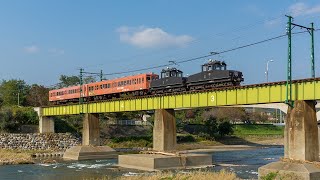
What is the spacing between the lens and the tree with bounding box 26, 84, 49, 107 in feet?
391

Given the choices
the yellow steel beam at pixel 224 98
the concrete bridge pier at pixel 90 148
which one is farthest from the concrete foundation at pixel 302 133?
the concrete bridge pier at pixel 90 148

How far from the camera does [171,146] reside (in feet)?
160

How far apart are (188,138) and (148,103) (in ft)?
132

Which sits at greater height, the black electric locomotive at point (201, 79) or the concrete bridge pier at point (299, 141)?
the black electric locomotive at point (201, 79)

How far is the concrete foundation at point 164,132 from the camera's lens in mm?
48062

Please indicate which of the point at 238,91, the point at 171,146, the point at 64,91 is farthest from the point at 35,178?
the point at 64,91

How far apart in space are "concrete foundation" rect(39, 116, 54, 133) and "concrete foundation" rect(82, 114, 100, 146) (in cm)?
1622

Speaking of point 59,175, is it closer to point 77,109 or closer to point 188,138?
point 77,109

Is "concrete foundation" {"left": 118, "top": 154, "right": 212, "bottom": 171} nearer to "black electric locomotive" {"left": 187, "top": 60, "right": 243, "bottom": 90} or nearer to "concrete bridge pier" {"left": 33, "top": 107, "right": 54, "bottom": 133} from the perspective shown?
"black electric locomotive" {"left": 187, "top": 60, "right": 243, "bottom": 90}

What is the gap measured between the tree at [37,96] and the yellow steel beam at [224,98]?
60.7 meters

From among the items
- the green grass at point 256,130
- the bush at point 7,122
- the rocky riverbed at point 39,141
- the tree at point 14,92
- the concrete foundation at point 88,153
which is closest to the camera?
the concrete foundation at point 88,153

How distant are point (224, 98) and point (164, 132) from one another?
910 cm

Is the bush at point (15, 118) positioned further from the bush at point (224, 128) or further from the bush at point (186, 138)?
the bush at point (224, 128)

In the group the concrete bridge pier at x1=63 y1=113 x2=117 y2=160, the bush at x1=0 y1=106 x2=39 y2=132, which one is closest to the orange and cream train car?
the concrete bridge pier at x1=63 y1=113 x2=117 y2=160
